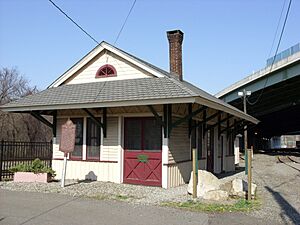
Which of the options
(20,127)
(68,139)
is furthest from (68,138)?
(20,127)

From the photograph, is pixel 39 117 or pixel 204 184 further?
pixel 39 117

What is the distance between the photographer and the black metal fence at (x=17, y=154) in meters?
14.5

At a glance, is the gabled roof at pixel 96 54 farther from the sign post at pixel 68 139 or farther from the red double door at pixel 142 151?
the sign post at pixel 68 139

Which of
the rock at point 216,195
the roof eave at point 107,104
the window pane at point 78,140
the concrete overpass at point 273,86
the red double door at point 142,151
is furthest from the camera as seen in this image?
the concrete overpass at point 273,86

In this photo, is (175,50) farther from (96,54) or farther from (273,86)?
(273,86)

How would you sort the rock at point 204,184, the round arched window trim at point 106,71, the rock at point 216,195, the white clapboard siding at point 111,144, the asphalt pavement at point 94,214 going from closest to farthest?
the asphalt pavement at point 94,214
the rock at point 216,195
the rock at point 204,184
the white clapboard siding at point 111,144
the round arched window trim at point 106,71

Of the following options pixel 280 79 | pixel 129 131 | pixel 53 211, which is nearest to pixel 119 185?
pixel 129 131

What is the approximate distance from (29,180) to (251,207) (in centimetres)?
849

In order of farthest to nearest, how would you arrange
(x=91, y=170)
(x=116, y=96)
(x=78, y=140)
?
(x=78, y=140) < (x=91, y=170) < (x=116, y=96)

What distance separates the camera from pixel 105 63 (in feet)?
50.3

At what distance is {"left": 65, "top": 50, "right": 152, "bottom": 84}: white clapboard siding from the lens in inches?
581

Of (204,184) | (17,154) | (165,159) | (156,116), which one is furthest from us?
(17,154)

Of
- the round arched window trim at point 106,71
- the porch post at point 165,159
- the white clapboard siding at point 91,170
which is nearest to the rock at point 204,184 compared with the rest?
the porch post at point 165,159

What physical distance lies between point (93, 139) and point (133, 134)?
1.90 meters
